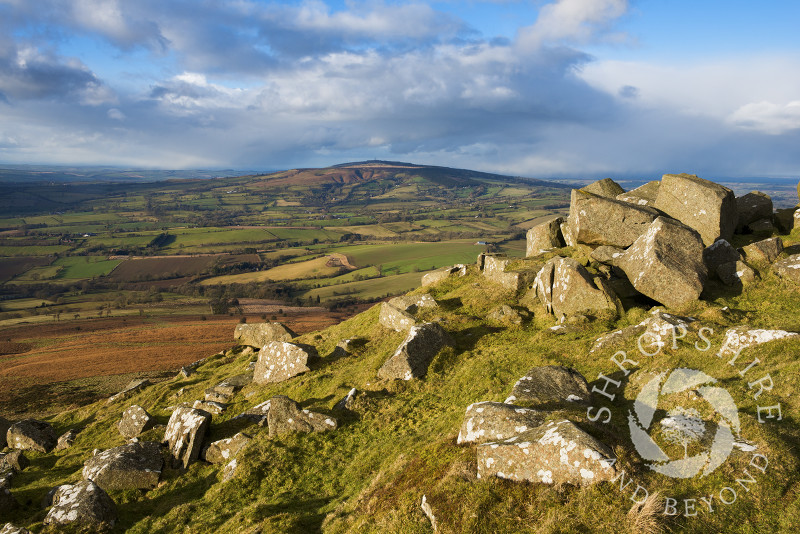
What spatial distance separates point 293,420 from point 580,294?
49.4 ft

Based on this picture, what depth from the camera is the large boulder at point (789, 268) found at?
20266 mm

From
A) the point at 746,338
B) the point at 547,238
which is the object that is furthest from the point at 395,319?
the point at 746,338

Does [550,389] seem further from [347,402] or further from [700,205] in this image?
[700,205]

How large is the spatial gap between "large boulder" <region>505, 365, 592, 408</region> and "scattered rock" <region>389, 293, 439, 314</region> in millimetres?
12914

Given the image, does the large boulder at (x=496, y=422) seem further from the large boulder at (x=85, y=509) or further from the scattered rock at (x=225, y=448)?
the large boulder at (x=85, y=509)

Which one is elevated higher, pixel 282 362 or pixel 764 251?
pixel 764 251

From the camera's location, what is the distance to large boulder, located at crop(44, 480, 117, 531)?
1255 centimetres

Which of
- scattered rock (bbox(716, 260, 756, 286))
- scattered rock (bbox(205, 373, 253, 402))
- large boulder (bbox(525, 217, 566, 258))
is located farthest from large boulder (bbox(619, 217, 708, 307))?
scattered rock (bbox(205, 373, 253, 402))

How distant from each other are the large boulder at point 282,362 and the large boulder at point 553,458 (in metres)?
16.2

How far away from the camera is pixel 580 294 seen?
69.2 ft

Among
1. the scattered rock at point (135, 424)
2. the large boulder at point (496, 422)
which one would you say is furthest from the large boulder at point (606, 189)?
the scattered rock at point (135, 424)

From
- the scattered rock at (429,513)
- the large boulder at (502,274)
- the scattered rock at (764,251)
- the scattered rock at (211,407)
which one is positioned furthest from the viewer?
the large boulder at (502,274)

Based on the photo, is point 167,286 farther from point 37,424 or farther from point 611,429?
point 611,429

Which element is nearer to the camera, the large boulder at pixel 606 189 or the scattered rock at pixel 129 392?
the scattered rock at pixel 129 392
